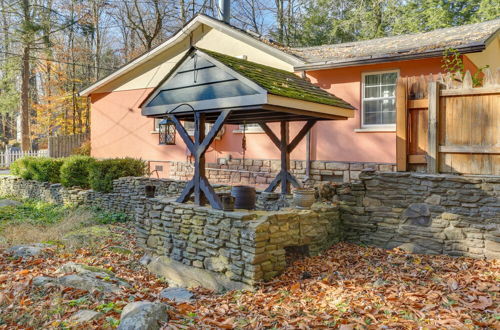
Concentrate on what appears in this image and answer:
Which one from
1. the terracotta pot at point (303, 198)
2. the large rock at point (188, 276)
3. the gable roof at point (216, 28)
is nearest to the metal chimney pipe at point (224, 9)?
the gable roof at point (216, 28)

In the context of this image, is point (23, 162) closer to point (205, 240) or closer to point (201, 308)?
point (205, 240)

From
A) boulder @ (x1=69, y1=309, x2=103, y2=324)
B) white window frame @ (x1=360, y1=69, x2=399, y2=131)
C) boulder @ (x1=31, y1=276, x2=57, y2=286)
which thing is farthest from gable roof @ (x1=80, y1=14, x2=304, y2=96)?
boulder @ (x1=69, y1=309, x2=103, y2=324)

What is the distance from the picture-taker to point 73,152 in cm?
1639

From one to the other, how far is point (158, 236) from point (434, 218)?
14.2 feet

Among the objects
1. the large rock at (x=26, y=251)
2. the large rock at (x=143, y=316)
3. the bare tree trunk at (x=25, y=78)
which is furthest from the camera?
the bare tree trunk at (x=25, y=78)

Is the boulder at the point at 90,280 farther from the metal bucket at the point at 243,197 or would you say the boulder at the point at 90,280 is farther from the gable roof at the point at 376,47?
the gable roof at the point at 376,47

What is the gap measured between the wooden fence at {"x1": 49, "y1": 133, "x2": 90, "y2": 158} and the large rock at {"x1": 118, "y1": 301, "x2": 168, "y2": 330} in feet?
47.6

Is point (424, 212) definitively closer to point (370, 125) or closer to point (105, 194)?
point (370, 125)

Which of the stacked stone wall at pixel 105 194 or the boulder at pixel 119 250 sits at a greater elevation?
the stacked stone wall at pixel 105 194

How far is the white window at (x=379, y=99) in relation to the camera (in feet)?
29.9

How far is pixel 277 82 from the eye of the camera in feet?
18.3

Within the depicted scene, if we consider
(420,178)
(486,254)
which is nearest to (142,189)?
(420,178)

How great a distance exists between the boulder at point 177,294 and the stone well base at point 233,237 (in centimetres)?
45

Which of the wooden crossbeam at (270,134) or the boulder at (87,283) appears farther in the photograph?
the wooden crossbeam at (270,134)
